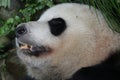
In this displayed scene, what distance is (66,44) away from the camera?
3.70 metres

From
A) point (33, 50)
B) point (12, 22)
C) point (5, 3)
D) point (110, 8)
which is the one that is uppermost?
point (5, 3)

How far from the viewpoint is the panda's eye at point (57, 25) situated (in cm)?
372

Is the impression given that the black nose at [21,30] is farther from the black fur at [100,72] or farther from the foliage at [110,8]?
the foliage at [110,8]

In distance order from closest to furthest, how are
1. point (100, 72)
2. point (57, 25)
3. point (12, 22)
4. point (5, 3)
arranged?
point (100, 72)
point (57, 25)
point (12, 22)
point (5, 3)

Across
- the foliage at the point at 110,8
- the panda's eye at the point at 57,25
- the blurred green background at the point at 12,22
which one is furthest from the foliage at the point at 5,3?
the panda's eye at the point at 57,25

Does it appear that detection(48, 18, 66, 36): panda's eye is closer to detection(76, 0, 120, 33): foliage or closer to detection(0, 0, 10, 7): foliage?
detection(76, 0, 120, 33): foliage

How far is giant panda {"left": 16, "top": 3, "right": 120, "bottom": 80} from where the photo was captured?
12.0ft

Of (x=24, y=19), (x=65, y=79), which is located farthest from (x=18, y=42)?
(x=24, y=19)

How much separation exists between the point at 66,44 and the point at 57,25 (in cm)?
21

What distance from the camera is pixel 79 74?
3.49 metres

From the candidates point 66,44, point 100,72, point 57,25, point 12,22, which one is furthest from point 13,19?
point 100,72

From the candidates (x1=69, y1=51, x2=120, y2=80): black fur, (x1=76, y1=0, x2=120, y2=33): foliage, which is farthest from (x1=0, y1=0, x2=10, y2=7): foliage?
(x1=69, y1=51, x2=120, y2=80): black fur

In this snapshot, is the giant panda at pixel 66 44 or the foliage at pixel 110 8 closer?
the giant panda at pixel 66 44

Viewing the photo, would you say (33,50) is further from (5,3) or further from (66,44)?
(5,3)
